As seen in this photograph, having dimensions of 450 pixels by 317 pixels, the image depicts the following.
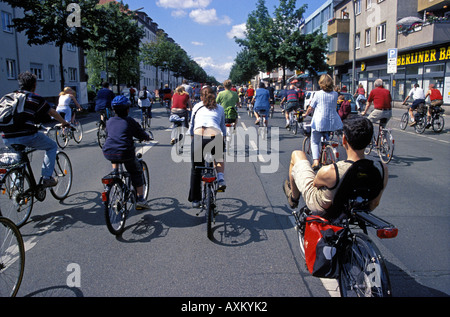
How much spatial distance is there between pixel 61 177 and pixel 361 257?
16.4 ft

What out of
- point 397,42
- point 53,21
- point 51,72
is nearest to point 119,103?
point 53,21

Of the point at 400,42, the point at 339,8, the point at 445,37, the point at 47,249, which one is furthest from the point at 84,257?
the point at 339,8

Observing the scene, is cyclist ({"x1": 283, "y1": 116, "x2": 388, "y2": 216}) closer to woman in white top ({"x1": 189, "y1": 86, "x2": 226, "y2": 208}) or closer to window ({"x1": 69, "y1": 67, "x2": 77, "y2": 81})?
woman in white top ({"x1": 189, "y1": 86, "x2": 226, "y2": 208})

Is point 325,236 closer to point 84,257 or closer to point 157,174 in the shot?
point 84,257

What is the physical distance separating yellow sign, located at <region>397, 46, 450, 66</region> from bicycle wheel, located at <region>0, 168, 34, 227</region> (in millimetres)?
25564

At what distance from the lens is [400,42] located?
29.8m

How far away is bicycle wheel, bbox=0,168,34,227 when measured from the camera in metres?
4.84

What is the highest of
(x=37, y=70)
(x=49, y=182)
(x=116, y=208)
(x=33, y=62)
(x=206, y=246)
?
(x=33, y=62)

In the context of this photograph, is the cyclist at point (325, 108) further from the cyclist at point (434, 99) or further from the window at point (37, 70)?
the window at point (37, 70)

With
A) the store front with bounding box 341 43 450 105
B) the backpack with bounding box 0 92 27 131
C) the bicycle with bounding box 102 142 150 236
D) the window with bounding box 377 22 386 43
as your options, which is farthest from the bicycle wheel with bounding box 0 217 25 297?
the window with bounding box 377 22 386 43

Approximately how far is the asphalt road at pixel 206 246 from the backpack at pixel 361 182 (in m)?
0.85

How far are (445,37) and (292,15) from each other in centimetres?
1624

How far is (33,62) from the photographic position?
104ft

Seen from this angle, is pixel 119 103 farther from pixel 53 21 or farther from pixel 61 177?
pixel 53 21
